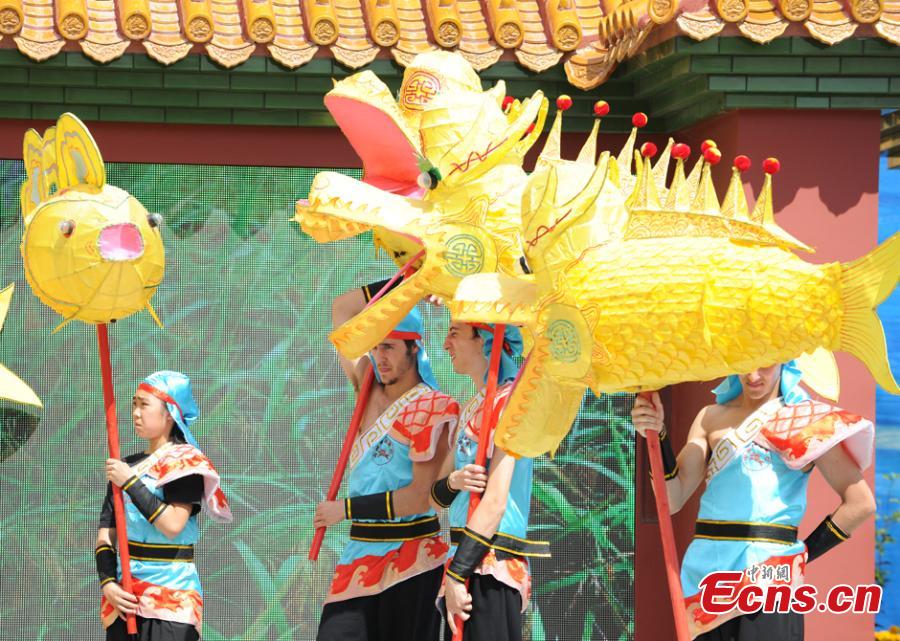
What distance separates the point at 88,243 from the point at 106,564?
956 mm

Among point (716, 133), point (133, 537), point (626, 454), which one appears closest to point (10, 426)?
point (133, 537)

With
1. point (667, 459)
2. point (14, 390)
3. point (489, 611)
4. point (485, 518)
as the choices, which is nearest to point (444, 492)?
point (485, 518)

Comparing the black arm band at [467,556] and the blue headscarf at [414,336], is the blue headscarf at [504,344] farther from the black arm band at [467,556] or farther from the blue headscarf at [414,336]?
the black arm band at [467,556]

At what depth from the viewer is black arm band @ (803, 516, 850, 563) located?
3979mm

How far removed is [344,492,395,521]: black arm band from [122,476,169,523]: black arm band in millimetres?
544

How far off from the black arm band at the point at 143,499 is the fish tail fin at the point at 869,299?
6.81 feet

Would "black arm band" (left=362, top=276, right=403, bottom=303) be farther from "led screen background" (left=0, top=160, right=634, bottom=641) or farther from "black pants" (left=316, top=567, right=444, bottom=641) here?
"led screen background" (left=0, top=160, right=634, bottom=641)

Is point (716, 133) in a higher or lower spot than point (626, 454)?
higher

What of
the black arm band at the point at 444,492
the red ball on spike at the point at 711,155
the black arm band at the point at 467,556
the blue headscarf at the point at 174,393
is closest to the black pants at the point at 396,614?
the black arm band at the point at 444,492

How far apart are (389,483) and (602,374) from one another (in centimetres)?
116

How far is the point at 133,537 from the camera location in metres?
4.33

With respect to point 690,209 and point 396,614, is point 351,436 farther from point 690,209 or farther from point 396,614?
point 690,209

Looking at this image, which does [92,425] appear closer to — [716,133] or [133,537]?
[133,537]

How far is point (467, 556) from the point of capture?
12.6 feet
